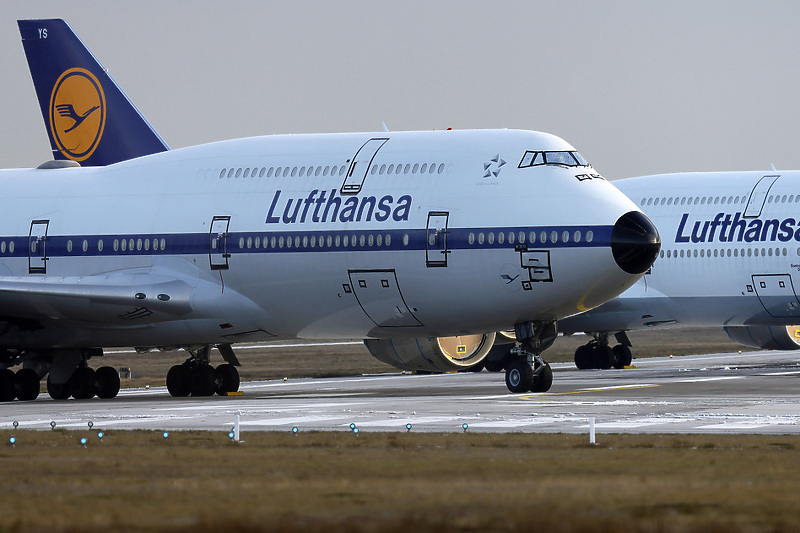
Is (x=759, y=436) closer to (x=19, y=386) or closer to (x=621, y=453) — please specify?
(x=621, y=453)

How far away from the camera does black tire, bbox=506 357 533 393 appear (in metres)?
30.1

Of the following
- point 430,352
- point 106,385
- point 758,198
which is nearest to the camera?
point 430,352

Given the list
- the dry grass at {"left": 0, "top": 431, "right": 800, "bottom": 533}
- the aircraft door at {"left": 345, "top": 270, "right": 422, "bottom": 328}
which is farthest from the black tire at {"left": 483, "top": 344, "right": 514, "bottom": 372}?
the dry grass at {"left": 0, "top": 431, "right": 800, "bottom": 533}

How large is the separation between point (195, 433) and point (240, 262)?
40.4ft

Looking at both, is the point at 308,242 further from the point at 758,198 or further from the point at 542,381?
the point at 758,198

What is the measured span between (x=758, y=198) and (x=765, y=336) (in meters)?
7.17

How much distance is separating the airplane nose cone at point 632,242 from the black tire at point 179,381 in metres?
11.6

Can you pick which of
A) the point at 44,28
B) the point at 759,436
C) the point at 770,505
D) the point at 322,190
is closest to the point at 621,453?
the point at 759,436

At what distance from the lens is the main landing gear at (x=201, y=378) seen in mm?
34688

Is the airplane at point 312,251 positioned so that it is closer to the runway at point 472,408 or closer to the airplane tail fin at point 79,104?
the runway at point 472,408

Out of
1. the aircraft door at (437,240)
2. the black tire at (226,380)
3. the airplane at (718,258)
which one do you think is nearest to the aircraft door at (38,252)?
the black tire at (226,380)

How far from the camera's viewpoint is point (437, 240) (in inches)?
1177

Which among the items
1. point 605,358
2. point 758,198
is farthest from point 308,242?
point 605,358

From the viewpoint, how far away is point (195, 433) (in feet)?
65.2
